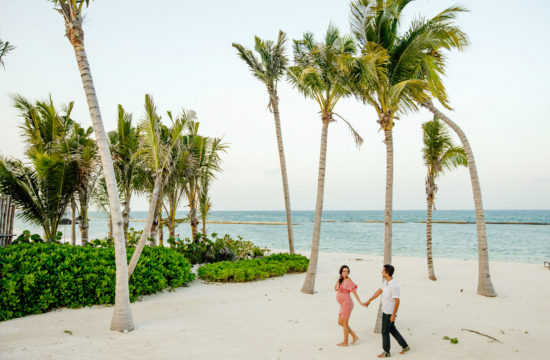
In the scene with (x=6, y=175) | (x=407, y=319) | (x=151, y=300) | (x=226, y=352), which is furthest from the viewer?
(x=6, y=175)

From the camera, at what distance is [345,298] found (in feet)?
20.5

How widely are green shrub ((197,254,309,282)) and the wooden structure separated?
19.1 feet

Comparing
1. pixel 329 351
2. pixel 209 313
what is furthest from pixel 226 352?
pixel 209 313

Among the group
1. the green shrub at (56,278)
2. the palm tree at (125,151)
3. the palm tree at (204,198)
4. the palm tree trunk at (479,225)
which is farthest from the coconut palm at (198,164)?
the palm tree trunk at (479,225)

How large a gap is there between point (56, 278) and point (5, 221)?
9.80 feet

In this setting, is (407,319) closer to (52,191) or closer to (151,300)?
(151,300)

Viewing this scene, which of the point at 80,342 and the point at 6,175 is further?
the point at 6,175

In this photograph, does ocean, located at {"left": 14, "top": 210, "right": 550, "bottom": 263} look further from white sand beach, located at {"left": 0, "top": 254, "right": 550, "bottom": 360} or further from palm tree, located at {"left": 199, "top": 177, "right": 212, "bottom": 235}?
white sand beach, located at {"left": 0, "top": 254, "right": 550, "bottom": 360}

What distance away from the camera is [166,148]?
8469 mm

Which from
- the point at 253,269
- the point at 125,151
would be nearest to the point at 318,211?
the point at 253,269

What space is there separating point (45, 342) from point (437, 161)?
42.8ft

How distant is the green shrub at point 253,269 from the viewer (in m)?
11.7

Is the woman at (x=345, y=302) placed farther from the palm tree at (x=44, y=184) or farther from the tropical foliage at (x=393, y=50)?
the palm tree at (x=44, y=184)

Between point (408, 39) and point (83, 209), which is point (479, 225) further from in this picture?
point (83, 209)
